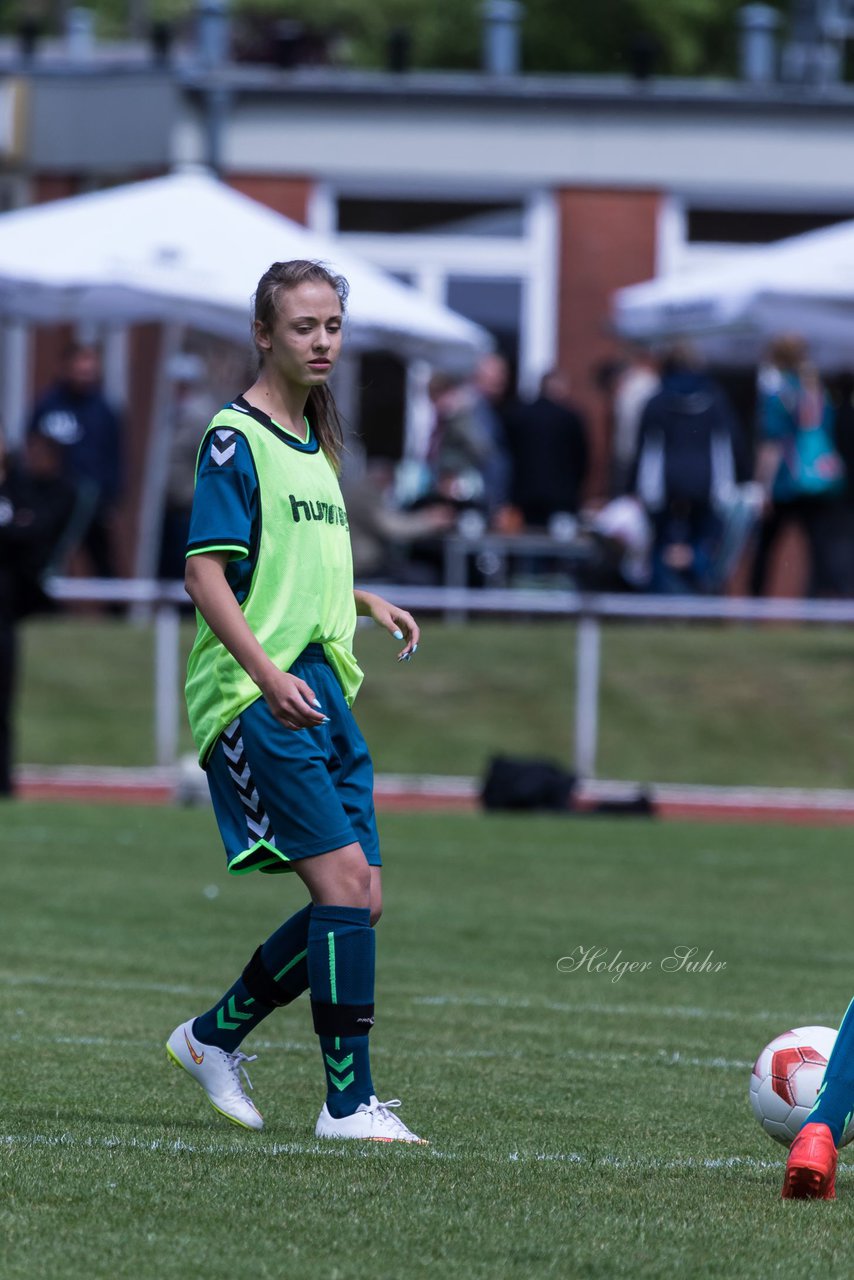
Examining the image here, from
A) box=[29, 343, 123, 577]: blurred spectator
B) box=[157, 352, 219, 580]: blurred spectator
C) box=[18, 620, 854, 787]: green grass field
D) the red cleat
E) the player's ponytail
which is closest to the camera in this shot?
the red cleat

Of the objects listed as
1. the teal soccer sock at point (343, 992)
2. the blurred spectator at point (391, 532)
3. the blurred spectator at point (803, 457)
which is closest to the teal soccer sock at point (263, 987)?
the teal soccer sock at point (343, 992)

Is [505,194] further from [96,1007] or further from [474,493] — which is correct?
[96,1007]

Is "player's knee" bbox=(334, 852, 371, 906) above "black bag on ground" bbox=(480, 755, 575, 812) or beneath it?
above

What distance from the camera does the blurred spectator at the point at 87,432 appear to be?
768 inches

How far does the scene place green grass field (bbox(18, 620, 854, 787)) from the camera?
16672mm

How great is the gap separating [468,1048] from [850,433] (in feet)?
39.3

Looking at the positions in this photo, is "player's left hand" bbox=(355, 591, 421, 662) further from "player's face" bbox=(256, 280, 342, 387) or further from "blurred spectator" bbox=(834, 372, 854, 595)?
"blurred spectator" bbox=(834, 372, 854, 595)

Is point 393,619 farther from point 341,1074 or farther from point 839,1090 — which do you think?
point 839,1090

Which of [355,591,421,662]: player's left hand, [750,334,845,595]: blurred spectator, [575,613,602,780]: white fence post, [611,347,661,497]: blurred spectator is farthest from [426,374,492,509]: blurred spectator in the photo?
[355,591,421,662]: player's left hand

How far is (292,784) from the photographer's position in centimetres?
543

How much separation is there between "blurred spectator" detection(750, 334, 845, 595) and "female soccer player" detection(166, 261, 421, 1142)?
491 inches

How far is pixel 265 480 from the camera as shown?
18.3 feet

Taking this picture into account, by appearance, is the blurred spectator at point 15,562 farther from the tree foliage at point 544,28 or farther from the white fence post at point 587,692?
the tree foliage at point 544,28

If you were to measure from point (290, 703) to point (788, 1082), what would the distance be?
54.9 inches
